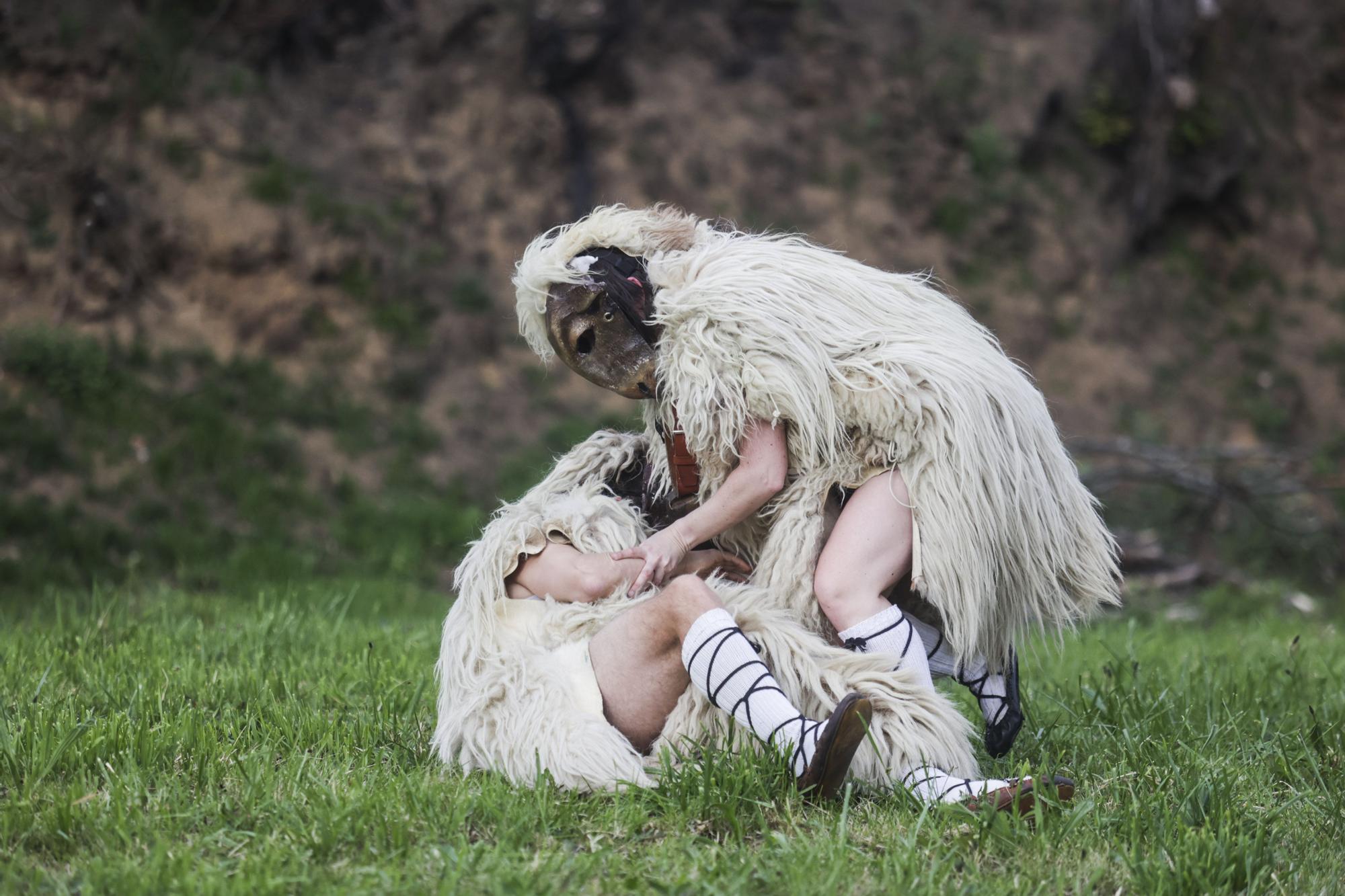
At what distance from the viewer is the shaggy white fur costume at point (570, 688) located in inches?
112

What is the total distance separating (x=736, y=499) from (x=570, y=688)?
62 cm

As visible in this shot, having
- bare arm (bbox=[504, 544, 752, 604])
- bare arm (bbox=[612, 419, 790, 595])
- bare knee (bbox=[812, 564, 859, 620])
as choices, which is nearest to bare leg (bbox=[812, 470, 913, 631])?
bare knee (bbox=[812, 564, 859, 620])

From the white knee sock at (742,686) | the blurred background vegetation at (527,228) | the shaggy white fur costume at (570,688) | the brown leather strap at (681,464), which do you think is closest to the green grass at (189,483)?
the blurred background vegetation at (527,228)

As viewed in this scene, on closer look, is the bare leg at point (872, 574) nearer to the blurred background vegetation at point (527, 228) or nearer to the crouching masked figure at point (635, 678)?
the crouching masked figure at point (635, 678)

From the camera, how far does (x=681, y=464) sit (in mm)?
3256

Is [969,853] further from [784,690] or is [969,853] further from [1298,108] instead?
[1298,108]

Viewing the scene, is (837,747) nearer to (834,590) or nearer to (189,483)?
(834,590)

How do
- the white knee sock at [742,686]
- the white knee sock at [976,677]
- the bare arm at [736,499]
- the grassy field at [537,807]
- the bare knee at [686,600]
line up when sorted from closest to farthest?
the grassy field at [537,807] → the white knee sock at [742,686] → the bare knee at [686,600] → the bare arm at [736,499] → the white knee sock at [976,677]

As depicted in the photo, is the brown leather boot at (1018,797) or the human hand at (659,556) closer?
the brown leather boot at (1018,797)

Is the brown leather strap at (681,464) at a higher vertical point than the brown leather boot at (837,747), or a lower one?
higher

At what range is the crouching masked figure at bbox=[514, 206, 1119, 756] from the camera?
2.98 meters

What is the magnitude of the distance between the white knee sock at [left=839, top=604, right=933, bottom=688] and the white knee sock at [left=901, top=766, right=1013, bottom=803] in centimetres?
22

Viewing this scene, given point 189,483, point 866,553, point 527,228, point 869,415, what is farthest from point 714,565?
point 527,228

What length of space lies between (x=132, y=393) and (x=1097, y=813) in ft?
22.1
